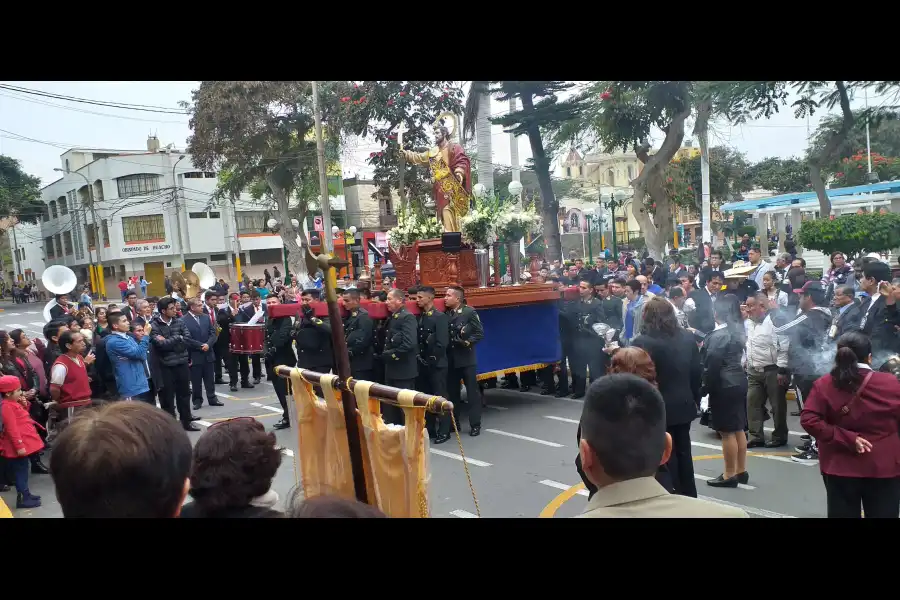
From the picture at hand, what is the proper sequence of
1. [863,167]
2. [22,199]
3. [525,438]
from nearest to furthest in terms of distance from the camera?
1. [525,438]
2. [22,199]
3. [863,167]

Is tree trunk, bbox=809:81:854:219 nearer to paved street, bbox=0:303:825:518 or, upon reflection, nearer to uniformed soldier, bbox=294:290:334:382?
paved street, bbox=0:303:825:518

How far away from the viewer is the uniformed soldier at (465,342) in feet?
25.7

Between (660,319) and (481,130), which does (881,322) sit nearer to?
(660,319)

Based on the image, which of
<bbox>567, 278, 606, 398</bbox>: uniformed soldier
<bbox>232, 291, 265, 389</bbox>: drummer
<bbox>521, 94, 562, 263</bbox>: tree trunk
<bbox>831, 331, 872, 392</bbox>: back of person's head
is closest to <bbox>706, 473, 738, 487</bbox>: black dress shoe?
<bbox>831, 331, 872, 392</bbox>: back of person's head

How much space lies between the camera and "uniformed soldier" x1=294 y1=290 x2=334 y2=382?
8.09 m

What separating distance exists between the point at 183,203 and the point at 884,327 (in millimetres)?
23444

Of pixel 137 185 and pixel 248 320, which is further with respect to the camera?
pixel 137 185

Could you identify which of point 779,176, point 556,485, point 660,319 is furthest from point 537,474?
point 779,176

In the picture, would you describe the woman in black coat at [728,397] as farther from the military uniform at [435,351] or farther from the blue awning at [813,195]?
the blue awning at [813,195]

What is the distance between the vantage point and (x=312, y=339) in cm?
808

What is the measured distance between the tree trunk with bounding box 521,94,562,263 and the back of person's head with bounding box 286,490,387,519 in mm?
9587

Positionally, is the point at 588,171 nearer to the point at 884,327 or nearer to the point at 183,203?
the point at 884,327

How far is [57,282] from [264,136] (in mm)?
5991

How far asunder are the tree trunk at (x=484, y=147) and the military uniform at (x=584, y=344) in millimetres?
5833
